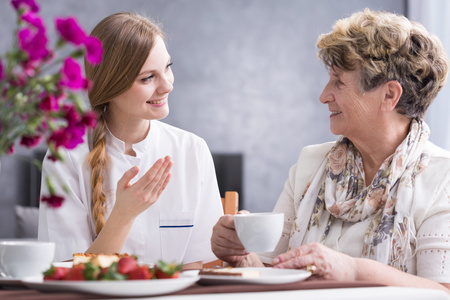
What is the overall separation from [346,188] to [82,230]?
2.57 feet

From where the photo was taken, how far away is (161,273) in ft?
2.88

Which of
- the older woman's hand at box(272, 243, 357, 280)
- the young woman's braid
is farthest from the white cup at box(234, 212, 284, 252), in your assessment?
the young woman's braid

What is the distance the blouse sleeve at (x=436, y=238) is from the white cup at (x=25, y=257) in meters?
0.84

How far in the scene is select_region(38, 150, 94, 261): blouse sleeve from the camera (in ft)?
5.75

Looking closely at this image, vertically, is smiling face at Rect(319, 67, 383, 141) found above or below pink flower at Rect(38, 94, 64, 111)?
above

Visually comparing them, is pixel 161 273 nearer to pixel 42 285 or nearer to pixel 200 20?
pixel 42 285

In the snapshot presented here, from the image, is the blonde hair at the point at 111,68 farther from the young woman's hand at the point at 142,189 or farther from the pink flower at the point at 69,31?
the pink flower at the point at 69,31

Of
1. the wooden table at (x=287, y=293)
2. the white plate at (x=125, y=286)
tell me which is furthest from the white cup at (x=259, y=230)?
the white plate at (x=125, y=286)

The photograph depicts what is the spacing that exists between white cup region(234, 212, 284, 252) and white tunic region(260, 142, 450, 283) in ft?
1.52

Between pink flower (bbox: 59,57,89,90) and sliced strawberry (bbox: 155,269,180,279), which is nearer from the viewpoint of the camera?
pink flower (bbox: 59,57,89,90)

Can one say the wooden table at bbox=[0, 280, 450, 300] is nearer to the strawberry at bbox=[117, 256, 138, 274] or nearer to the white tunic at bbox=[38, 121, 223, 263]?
the strawberry at bbox=[117, 256, 138, 274]

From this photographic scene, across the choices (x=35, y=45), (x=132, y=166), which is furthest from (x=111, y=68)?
(x=35, y=45)

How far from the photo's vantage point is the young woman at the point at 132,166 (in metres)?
1.79

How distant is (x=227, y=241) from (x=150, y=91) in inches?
25.0
